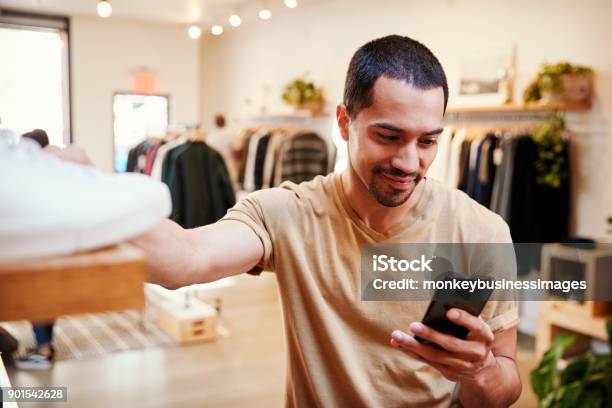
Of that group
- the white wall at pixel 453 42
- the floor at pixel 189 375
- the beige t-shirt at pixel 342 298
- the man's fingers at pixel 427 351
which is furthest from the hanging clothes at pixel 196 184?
the man's fingers at pixel 427 351

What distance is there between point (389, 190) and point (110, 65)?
293 inches

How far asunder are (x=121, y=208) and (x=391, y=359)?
93 centimetres

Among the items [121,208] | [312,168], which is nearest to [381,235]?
[121,208]

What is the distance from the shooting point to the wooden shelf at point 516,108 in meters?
4.16

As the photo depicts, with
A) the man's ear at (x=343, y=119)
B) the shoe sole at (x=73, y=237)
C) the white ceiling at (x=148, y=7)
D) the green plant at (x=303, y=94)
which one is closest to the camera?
the shoe sole at (x=73, y=237)

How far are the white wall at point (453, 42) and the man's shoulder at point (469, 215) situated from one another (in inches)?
127

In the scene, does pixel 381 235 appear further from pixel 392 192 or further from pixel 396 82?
pixel 396 82

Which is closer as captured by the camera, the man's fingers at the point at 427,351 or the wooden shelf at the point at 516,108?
the man's fingers at the point at 427,351

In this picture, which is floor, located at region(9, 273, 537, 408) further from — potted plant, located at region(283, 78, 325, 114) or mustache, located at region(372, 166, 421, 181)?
potted plant, located at region(283, 78, 325, 114)

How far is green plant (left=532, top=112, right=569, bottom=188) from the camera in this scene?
4.15 meters

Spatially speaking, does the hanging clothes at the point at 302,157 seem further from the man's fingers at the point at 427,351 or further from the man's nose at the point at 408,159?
the man's fingers at the point at 427,351

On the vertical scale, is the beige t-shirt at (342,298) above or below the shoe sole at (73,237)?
below

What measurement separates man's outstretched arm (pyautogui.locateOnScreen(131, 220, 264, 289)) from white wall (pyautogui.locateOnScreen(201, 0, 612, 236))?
366 cm

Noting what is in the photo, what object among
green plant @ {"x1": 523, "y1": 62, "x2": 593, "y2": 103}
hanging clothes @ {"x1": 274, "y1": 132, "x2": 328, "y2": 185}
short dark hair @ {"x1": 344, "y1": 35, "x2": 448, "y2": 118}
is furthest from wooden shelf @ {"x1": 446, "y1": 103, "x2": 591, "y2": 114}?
short dark hair @ {"x1": 344, "y1": 35, "x2": 448, "y2": 118}
